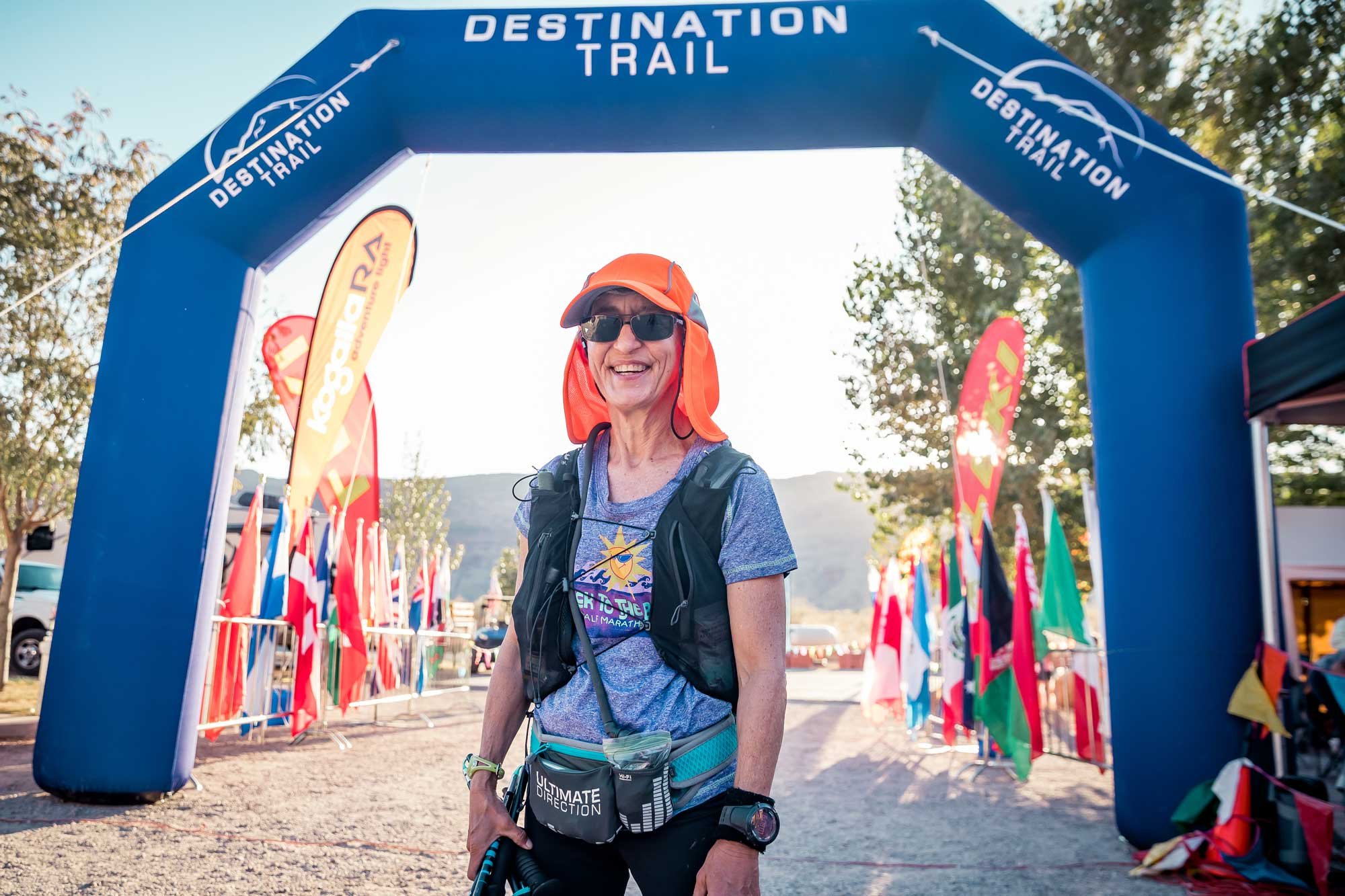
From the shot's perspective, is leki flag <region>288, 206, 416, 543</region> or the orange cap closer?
the orange cap

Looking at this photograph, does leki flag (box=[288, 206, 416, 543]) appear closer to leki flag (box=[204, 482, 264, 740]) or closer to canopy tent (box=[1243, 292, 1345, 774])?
leki flag (box=[204, 482, 264, 740])

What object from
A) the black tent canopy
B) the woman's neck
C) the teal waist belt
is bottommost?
the teal waist belt

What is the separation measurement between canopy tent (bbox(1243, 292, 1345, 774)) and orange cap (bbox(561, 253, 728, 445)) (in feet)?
11.9

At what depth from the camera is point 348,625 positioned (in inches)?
338

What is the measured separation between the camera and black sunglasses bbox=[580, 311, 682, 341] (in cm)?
201

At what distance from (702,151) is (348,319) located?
361 centimetres

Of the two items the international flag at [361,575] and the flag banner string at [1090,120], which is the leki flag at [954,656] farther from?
the international flag at [361,575]

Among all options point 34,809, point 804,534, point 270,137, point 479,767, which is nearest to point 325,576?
point 34,809

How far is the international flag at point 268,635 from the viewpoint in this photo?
829cm

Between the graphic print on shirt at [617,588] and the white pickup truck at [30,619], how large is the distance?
15.3 meters

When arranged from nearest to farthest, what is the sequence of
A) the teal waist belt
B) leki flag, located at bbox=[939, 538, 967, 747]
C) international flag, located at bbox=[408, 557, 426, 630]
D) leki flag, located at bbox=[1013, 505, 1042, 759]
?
the teal waist belt
leki flag, located at bbox=[1013, 505, 1042, 759]
leki flag, located at bbox=[939, 538, 967, 747]
international flag, located at bbox=[408, 557, 426, 630]

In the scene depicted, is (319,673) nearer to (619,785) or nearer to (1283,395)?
(619,785)

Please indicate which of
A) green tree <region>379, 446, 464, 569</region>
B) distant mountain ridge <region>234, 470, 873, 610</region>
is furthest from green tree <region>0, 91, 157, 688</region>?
distant mountain ridge <region>234, 470, 873, 610</region>

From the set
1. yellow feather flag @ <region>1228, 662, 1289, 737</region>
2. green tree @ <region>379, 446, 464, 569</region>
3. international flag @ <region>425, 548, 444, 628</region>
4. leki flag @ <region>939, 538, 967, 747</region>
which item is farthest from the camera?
green tree @ <region>379, 446, 464, 569</region>
